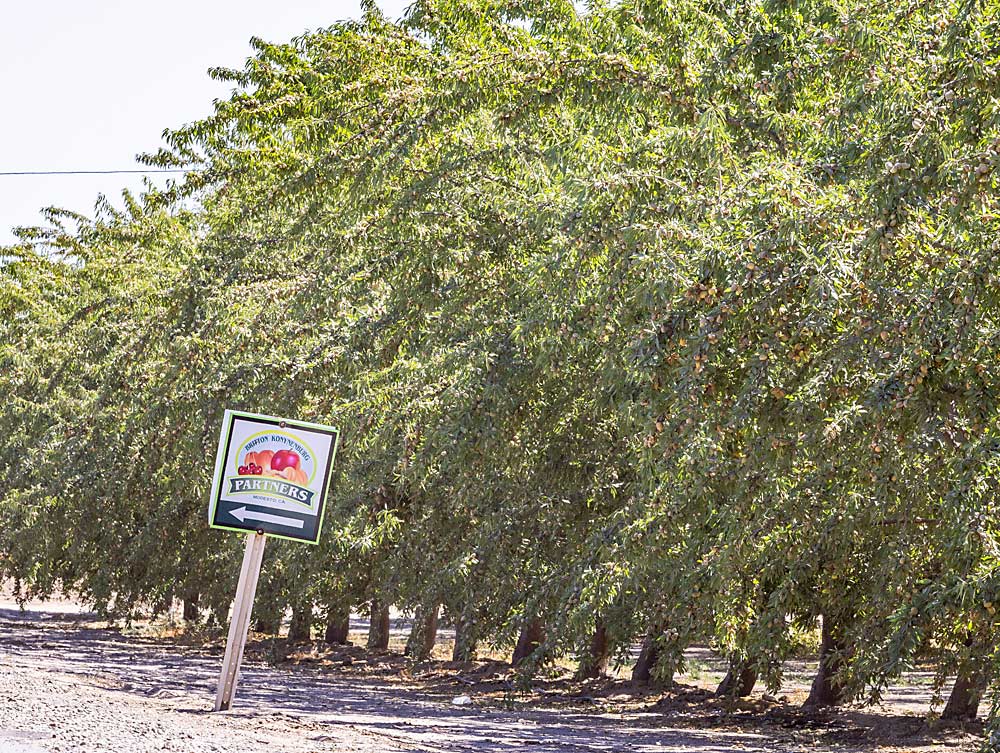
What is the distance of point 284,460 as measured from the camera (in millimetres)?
10070

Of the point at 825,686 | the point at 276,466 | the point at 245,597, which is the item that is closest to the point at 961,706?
the point at 825,686

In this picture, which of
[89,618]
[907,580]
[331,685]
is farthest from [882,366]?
[89,618]

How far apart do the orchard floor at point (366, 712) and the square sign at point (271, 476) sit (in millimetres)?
1491

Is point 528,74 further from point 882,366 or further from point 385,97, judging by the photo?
point 882,366

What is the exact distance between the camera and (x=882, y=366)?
7516mm

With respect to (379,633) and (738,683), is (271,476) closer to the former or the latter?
(738,683)

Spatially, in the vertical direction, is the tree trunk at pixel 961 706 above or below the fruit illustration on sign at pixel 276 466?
below

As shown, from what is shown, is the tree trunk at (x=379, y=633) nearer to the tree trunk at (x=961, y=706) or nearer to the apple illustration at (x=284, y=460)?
the tree trunk at (x=961, y=706)

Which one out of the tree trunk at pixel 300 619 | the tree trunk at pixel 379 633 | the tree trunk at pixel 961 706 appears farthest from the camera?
the tree trunk at pixel 379 633

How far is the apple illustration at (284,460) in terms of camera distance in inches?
396

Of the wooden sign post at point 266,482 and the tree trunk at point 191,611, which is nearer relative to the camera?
the wooden sign post at point 266,482

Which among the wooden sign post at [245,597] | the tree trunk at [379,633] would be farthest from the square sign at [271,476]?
the tree trunk at [379,633]

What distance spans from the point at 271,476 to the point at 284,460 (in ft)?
0.50

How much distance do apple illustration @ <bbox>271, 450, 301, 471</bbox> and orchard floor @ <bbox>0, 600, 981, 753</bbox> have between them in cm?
189
